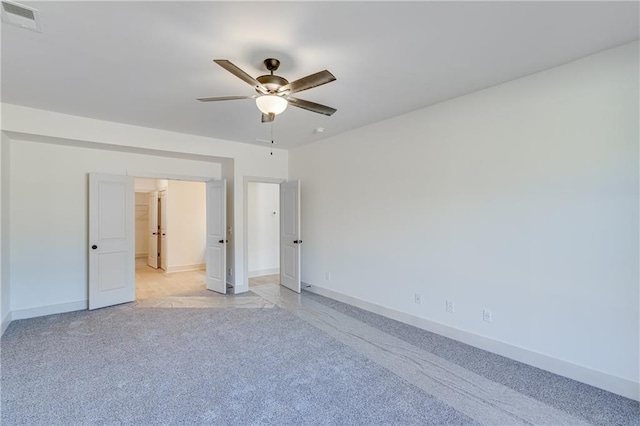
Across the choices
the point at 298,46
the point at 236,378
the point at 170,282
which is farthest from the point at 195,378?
the point at 170,282

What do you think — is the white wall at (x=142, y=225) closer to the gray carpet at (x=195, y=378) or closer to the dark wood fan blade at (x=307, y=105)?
the gray carpet at (x=195, y=378)

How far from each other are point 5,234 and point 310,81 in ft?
14.7

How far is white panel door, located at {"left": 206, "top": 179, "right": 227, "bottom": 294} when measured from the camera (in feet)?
18.3

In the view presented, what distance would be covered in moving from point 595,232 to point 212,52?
11.6ft

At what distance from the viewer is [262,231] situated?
23.6ft

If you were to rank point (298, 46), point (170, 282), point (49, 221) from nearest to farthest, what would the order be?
point (298, 46) < point (49, 221) < point (170, 282)

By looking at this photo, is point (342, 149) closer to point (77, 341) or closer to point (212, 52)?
point (212, 52)

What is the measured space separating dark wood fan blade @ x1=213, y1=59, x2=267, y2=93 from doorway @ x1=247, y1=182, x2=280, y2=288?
Result: 4620mm

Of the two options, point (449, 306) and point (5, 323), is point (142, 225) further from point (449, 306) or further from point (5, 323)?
point (449, 306)

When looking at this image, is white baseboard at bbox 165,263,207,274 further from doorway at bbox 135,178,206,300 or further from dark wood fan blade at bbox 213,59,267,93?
dark wood fan blade at bbox 213,59,267,93

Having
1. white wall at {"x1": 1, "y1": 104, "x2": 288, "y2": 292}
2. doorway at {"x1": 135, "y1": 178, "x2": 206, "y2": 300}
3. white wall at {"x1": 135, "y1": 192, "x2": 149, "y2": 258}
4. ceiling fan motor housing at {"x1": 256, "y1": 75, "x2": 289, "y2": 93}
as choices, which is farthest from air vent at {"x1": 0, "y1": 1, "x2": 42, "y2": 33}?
white wall at {"x1": 135, "y1": 192, "x2": 149, "y2": 258}

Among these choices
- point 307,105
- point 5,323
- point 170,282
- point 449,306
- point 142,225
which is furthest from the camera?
point 142,225

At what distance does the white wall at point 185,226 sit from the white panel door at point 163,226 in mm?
142

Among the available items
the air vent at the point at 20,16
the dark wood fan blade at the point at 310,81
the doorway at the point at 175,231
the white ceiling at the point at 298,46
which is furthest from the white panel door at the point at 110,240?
the dark wood fan blade at the point at 310,81
